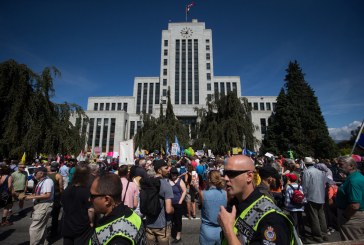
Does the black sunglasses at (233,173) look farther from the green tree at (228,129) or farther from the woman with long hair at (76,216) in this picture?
the green tree at (228,129)

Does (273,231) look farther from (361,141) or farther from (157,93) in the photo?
(157,93)

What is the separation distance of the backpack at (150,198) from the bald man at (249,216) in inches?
79.9

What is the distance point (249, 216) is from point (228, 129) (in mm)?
23053

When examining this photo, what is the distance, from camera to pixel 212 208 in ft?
10.4

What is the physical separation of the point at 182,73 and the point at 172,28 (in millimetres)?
18021

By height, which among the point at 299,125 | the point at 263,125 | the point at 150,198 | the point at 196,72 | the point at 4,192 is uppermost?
the point at 196,72

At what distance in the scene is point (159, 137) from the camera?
87.2ft

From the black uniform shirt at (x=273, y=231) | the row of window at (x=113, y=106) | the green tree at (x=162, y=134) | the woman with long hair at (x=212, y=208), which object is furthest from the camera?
the row of window at (x=113, y=106)

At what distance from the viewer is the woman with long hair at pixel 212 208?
118 inches

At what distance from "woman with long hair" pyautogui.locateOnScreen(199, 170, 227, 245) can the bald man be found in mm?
1653

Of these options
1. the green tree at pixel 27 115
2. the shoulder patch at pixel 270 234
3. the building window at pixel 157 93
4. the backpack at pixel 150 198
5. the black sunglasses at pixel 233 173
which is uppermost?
the building window at pixel 157 93

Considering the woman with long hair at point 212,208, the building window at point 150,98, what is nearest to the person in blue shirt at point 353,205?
the woman with long hair at point 212,208

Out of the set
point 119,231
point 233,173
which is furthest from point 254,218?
point 119,231

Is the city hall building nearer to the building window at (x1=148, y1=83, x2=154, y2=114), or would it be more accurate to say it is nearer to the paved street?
the building window at (x1=148, y1=83, x2=154, y2=114)
